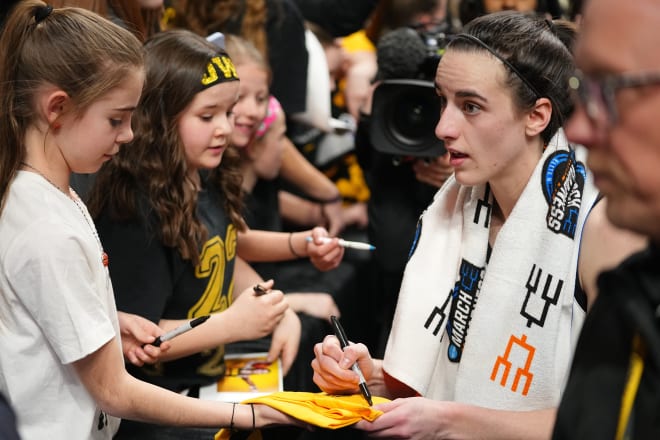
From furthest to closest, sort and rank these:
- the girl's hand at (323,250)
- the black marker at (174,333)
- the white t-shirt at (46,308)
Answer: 1. the girl's hand at (323,250)
2. the black marker at (174,333)
3. the white t-shirt at (46,308)

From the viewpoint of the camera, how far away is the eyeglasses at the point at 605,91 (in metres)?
0.83

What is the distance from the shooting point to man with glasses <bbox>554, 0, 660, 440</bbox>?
0.84 meters

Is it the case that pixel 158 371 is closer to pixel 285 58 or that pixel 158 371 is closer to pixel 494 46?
pixel 494 46

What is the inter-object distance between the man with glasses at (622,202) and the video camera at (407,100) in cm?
135

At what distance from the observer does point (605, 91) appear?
0.85 meters

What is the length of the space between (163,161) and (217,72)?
22cm

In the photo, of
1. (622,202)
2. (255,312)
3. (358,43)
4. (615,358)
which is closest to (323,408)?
(255,312)

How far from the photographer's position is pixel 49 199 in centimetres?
146

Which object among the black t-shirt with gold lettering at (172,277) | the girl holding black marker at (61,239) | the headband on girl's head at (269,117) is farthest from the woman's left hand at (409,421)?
the headband on girl's head at (269,117)

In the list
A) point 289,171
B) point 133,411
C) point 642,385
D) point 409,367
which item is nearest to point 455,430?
point 409,367

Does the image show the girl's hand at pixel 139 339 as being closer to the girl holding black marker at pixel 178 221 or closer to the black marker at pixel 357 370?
the girl holding black marker at pixel 178 221

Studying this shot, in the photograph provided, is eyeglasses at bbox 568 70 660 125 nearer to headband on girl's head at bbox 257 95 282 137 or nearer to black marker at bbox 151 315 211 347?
black marker at bbox 151 315 211 347

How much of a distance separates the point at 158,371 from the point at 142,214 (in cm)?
34

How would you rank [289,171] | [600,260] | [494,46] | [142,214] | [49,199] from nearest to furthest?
[600,260] < [49,199] < [494,46] < [142,214] < [289,171]
